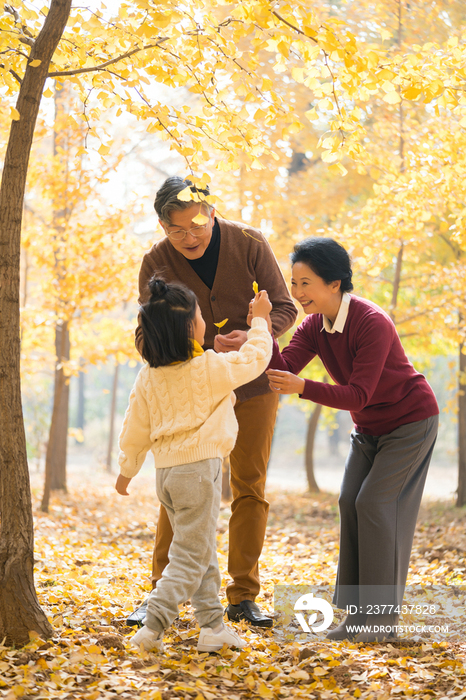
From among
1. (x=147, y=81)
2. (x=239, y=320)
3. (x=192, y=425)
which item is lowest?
(x=192, y=425)

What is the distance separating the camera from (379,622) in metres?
2.63

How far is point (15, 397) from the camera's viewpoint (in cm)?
245

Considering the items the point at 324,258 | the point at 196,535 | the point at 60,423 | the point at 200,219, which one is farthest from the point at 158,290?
the point at 60,423

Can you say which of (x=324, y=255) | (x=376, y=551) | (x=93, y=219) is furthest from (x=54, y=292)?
(x=376, y=551)

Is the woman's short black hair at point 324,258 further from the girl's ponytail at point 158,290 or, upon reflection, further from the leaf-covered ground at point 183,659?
the leaf-covered ground at point 183,659

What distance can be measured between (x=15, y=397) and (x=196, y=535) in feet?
3.14

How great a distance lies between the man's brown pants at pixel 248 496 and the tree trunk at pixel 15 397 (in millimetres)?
732

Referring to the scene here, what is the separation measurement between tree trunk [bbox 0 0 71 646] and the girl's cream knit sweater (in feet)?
1.79

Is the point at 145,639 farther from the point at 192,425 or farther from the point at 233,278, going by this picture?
the point at 233,278

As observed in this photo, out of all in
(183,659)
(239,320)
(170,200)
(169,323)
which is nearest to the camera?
(183,659)

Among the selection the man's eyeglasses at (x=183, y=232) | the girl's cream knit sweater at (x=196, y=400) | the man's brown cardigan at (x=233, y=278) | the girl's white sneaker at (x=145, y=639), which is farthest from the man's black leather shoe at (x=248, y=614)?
the man's eyeglasses at (x=183, y=232)

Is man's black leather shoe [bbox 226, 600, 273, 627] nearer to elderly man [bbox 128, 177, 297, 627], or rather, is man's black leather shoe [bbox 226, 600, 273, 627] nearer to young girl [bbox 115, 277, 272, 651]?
elderly man [bbox 128, 177, 297, 627]

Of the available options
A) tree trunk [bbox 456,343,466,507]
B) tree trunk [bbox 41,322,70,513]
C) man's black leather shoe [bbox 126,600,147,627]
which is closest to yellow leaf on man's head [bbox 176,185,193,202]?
man's black leather shoe [bbox 126,600,147,627]

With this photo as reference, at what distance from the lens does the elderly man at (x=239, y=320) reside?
9.27 ft
